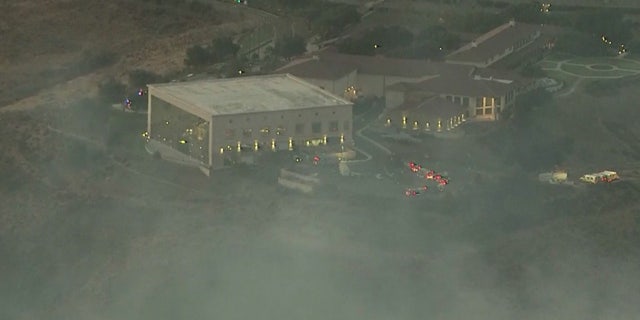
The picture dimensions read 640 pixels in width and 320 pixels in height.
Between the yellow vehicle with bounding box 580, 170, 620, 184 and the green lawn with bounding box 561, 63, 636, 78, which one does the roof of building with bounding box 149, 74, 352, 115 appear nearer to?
the yellow vehicle with bounding box 580, 170, 620, 184

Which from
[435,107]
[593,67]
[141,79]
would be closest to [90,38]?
[141,79]

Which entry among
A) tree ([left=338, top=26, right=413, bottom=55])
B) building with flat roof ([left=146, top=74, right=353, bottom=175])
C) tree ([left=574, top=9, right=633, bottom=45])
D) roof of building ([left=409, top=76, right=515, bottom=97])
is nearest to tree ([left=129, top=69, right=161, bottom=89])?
building with flat roof ([left=146, top=74, right=353, bottom=175])

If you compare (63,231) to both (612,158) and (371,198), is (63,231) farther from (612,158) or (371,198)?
(612,158)

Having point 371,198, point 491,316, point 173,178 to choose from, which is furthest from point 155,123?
point 491,316

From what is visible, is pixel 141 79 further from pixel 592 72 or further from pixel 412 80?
pixel 592 72

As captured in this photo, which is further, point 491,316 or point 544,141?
point 544,141
